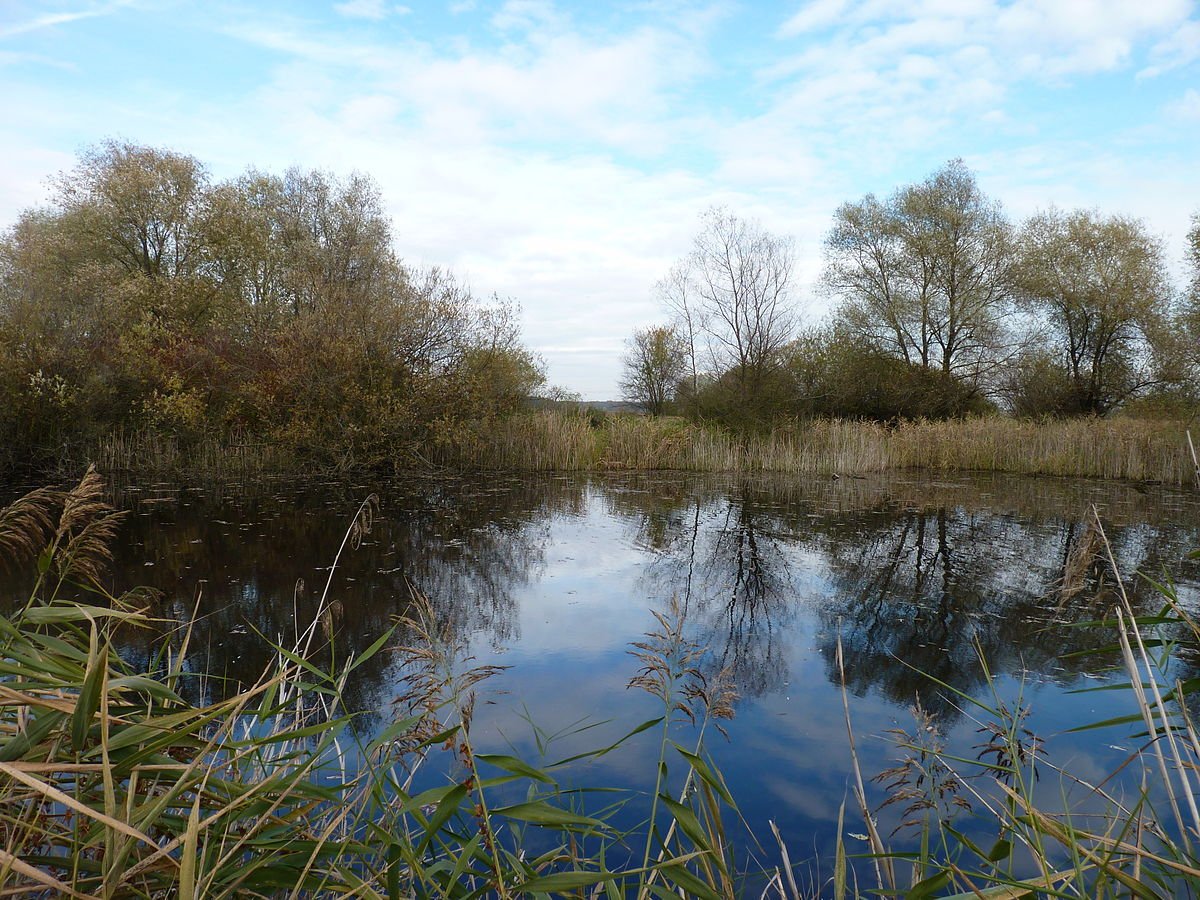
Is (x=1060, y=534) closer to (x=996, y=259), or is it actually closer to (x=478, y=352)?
(x=478, y=352)

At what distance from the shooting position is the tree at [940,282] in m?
25.4

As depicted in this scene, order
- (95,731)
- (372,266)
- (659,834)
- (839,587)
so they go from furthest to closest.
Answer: (372,266) → (839,587) → (659,834) → (95,731)

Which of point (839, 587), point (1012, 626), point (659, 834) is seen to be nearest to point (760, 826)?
point (659, 834)

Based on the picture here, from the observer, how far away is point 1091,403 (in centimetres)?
2517

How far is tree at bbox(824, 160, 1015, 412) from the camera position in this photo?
25391 millimetres

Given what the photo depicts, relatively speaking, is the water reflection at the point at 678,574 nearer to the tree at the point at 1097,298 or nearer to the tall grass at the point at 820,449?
the tall grass at the point at 820,449

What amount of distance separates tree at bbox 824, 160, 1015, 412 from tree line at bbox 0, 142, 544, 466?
45.4ft

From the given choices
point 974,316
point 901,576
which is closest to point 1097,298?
point 974,316

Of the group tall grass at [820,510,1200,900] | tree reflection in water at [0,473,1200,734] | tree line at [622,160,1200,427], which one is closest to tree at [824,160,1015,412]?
tree line at [622,160,1200,427]

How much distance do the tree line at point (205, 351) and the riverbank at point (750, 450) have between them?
504 millimetres

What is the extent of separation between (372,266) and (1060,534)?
2012 centimetres

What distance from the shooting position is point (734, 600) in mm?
6566

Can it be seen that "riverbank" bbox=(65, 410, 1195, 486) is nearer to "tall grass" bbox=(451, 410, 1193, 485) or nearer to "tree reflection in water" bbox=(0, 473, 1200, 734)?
"tall grass" bbox=(451, 410, 1193, 485)

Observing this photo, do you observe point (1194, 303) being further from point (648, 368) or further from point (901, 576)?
point (648, 368)
